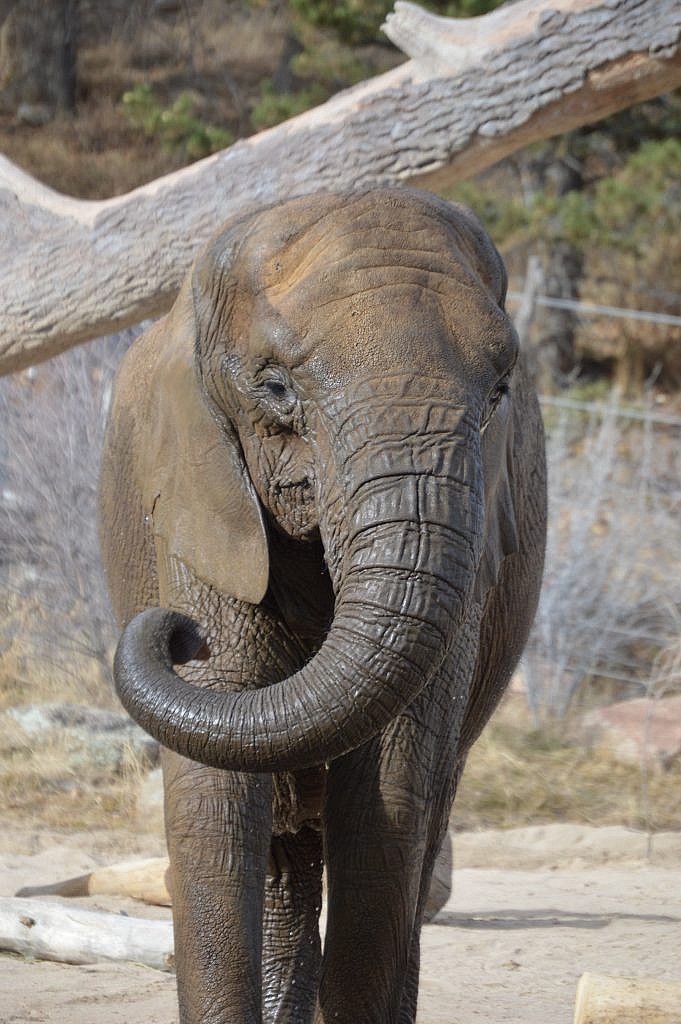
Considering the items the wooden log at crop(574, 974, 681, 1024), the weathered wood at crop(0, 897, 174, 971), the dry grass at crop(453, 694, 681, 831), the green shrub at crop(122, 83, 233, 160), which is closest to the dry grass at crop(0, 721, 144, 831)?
the dry grass at crop(453, 694, 681, 831)

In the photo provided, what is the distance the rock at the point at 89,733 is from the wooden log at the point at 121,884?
70.6 inches

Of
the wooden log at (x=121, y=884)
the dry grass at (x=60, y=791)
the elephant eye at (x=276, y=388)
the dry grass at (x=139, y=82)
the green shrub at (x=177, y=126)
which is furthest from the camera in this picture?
the dry grass at (x=139, y=82)

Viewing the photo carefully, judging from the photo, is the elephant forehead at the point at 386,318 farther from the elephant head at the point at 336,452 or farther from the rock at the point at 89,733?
the rock at the point at 89,733

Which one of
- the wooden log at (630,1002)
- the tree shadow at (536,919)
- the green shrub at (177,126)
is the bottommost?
the wooden log at (630,1002)

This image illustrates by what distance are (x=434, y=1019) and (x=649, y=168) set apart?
28.9 ft

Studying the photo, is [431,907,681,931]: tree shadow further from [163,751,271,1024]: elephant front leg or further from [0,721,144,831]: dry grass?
[163,751,271,1024]: elephant front leg

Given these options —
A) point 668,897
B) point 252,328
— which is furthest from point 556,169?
point 252,328

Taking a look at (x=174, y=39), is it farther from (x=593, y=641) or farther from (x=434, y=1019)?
(x=434, y=1019)

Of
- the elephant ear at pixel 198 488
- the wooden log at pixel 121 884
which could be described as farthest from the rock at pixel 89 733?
the elephant ear at pixel 198 488

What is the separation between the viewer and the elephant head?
273 centimetres

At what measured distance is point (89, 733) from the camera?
315 inches

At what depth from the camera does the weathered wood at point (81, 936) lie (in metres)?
4.96

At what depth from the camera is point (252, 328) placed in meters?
3.06

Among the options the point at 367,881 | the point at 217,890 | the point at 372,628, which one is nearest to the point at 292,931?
the point at 367,881
